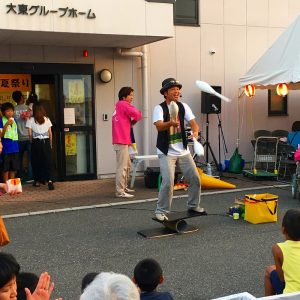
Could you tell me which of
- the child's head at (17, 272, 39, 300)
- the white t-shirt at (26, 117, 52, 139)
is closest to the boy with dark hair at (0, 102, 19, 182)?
the white t-shirt at (26, 117, 52, 139)

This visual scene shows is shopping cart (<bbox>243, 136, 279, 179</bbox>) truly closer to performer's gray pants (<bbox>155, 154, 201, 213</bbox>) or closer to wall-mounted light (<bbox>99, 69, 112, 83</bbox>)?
wall-mounted light (<bbox>99, 69, 112, 83</bbox>)

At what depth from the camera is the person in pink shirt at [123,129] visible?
29.7 feet

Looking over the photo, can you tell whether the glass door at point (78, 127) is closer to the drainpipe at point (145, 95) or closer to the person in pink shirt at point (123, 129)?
the drainpipe at point (145, 95)

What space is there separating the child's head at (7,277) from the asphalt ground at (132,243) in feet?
7.30

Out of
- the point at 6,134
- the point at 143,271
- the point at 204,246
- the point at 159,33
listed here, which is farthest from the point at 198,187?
the point at 6,134

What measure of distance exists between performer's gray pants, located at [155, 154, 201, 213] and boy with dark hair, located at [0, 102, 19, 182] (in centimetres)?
433

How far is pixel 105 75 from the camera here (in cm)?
1119

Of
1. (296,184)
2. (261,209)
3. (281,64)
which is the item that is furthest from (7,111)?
(281,64)

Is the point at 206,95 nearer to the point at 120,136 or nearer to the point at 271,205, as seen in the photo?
the point at 120,136

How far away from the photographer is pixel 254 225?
716cm

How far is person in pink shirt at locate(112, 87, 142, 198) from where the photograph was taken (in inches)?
356

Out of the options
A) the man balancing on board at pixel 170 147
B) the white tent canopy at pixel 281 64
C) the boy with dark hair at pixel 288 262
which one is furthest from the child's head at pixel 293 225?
the white tent canopy at pixel 281 64

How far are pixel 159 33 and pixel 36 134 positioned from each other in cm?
325

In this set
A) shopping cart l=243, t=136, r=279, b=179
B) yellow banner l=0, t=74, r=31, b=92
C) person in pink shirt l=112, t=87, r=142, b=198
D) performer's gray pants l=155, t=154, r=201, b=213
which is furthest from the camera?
shopping cart l=243, t=136, r=279, b=179
